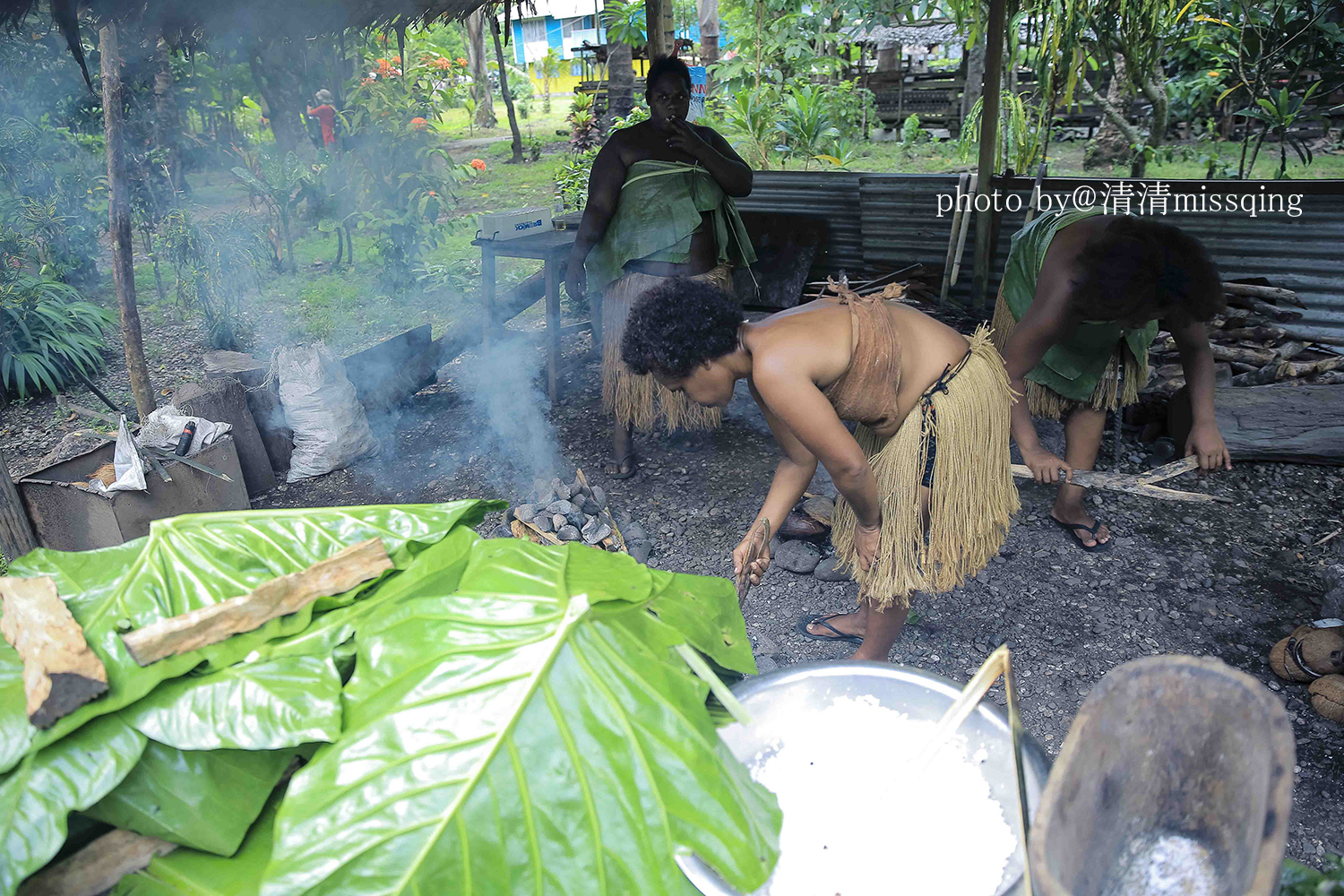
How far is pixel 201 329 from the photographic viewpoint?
7.06m

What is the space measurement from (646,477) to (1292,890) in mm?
3272

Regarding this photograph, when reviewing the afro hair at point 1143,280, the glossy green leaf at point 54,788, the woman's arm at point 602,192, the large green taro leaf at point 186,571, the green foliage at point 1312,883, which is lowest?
the green foliage at point 1312,883

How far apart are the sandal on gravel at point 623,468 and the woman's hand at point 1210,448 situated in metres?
2.56

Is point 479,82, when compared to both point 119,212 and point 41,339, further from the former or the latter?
point 119,212

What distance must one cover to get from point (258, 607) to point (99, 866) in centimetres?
37

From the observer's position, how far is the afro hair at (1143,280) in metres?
2.54

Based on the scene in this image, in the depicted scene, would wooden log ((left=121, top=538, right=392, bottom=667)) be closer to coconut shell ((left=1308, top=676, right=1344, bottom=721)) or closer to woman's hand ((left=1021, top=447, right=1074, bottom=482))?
woman's hand ((left=1021, top=447, right=1074, bottom=482))

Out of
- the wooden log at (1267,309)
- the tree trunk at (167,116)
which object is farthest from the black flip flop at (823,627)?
the tree trunk at (167,116)

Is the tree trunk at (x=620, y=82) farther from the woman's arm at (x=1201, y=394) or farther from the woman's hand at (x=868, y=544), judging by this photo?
the woman's hand at (x=868, y=544)

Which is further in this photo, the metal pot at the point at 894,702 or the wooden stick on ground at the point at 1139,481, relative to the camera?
the wooden stick on ground at the point at 1139,481

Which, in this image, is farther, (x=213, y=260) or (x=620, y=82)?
(x=620, y=82)

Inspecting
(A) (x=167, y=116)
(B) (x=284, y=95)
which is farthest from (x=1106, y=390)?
(A) (x=167, y=116)

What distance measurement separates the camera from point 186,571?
1236 millimetres

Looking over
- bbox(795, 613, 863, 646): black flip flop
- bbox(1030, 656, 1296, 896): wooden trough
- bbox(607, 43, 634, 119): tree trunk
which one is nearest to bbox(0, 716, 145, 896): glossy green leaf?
bbox(1030, 656, 1296, 896): wooden trough
